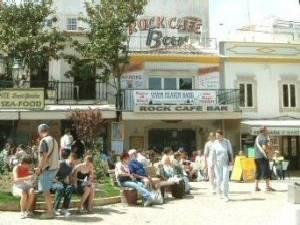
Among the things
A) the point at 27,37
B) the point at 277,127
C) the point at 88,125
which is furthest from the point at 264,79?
the point at 27,37

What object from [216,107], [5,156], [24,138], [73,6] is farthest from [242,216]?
[73,6]

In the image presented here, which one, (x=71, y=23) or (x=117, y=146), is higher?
(x=71, y=23)

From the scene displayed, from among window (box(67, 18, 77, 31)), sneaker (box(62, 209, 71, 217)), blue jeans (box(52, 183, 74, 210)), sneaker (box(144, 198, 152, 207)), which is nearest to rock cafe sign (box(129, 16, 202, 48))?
window (box(67, 18, 77, 31))

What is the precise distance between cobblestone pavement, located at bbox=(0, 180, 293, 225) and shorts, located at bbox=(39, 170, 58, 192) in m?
0.61

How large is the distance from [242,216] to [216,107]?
15809 millimetres

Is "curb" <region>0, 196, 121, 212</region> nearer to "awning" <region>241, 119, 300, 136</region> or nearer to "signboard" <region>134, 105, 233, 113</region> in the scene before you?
"signboard" <region>134, 105, 233, 113</region>

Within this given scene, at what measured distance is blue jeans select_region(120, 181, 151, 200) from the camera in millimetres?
13156

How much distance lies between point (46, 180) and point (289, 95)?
70.8 ft

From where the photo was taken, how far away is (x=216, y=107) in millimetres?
27234

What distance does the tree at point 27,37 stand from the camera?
25.7 metres

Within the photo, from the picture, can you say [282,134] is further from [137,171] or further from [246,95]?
[137,171]

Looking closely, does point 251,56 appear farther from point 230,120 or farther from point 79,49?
point 79,49

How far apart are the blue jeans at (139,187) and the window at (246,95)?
687 inches

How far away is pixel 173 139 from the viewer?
96.7ft
